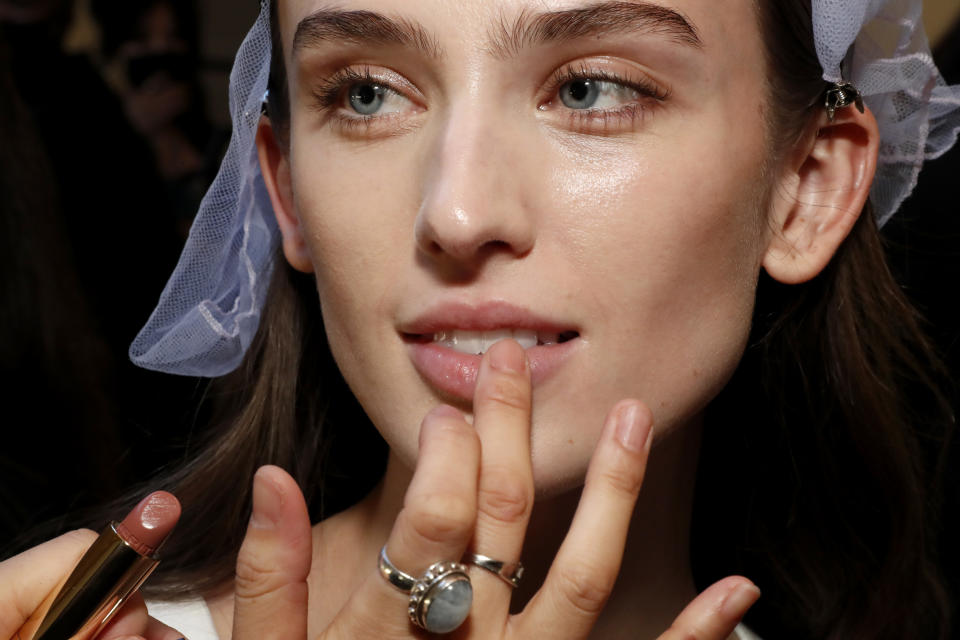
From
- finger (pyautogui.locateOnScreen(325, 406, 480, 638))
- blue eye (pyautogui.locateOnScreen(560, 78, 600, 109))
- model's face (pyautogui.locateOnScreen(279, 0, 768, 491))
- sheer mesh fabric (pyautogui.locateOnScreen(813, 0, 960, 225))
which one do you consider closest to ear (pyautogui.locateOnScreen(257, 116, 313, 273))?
model's face (pyautogui.locateOnScreen(279, 0, 768, 491))

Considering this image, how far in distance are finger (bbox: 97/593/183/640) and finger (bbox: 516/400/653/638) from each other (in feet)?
1.04

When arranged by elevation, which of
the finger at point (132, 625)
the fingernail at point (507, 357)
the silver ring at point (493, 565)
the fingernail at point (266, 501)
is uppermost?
the fingernail at point (507, 357)

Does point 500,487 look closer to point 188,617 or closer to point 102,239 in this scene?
point 188,617

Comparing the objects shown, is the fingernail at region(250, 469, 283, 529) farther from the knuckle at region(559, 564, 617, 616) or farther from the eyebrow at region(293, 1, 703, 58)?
the eyebrow at region(293, 1, 703, 58)

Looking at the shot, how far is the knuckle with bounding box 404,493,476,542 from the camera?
915 mm

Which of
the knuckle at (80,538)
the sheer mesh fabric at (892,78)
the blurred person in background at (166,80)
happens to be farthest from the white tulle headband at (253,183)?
the blurred person in background at (166,80)

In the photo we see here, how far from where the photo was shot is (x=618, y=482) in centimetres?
98

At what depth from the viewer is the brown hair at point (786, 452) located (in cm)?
153

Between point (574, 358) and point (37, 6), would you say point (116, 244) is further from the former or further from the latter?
point (574, 358)

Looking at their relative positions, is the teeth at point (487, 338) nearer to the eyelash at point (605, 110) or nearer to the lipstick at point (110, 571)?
the eyelash at point (605, 110)

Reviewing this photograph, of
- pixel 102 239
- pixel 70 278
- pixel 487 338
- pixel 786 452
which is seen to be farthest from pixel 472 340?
Answer: pixel 102 239

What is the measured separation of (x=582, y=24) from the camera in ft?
3.74

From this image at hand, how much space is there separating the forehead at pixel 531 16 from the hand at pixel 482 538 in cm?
35

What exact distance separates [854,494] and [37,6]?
1.94 m
